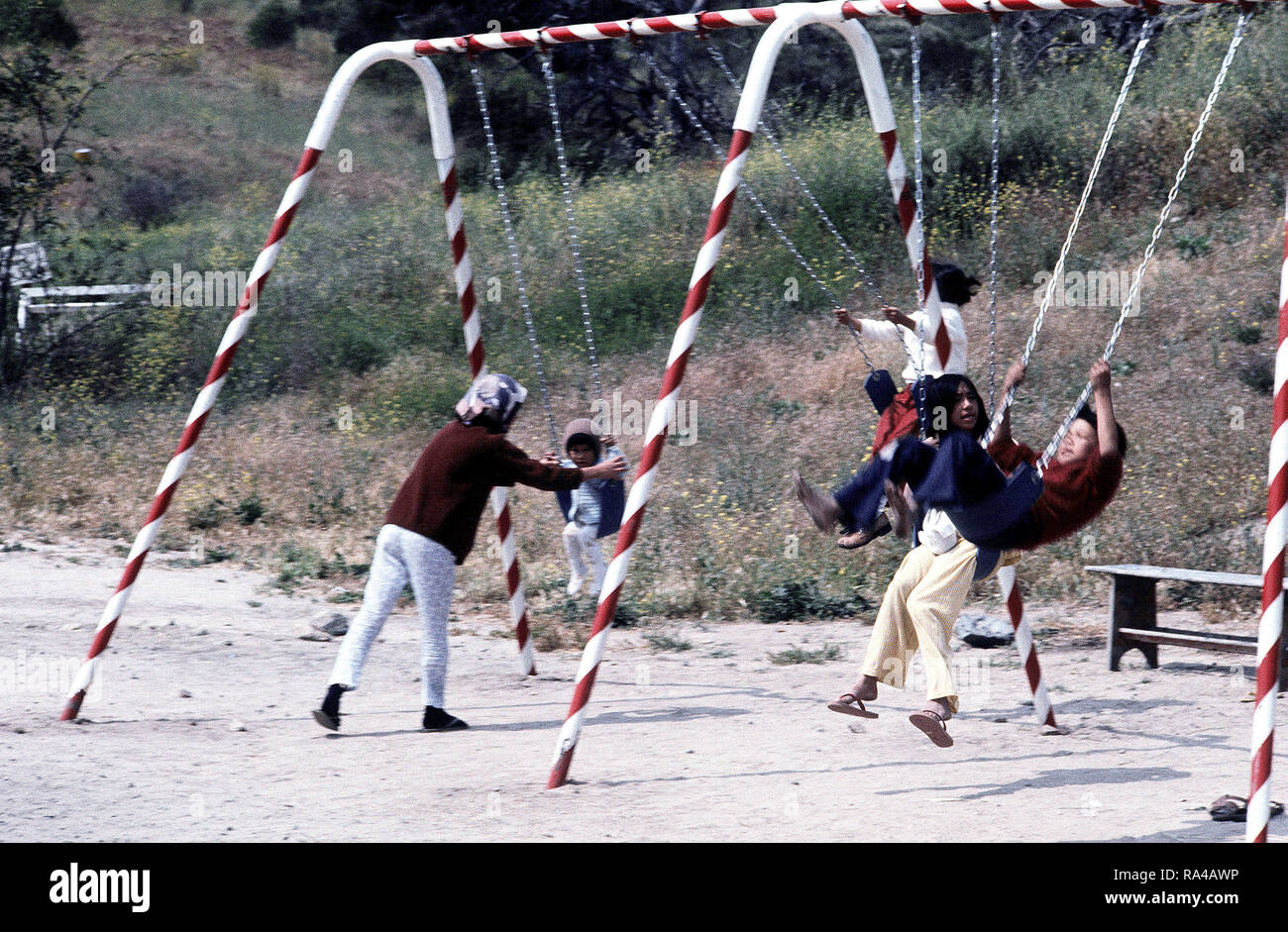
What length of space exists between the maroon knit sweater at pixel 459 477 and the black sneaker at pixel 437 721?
2.68 feet

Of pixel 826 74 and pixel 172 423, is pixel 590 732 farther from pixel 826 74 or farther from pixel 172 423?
pixel 826 74

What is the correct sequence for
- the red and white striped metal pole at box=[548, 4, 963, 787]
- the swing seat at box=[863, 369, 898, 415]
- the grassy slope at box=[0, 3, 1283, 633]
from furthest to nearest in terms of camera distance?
1. the grassy slope at box=[0, 3, 1283, 633]
2. the swing seat at box=[863, 369, 898, 415]
3. the red and white striped metal pole at box=[548, 4, 963, 787]

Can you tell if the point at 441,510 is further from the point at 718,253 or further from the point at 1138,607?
the point at 1138,607

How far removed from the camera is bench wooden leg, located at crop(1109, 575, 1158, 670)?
805 centimetres

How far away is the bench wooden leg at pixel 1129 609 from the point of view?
8047 mm

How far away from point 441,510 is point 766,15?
2665 millimetres

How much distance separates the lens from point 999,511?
5.48 meters

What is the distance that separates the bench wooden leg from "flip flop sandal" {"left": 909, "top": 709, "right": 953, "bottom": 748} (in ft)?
9.08

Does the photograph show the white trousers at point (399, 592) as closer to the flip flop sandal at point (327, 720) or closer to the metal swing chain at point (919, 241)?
the flip flop sandal at point (327, 720)

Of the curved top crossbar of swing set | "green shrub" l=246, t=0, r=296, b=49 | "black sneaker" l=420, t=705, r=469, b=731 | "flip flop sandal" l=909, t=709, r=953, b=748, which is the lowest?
"black sneaker" l=420, t=705, r=469, b=731

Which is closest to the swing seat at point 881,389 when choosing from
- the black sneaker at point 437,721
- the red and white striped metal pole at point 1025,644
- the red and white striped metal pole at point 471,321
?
the red and white striped metal pole at point 1025,644

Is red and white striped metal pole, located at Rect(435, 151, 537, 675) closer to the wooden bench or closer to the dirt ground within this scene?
the dirt ground

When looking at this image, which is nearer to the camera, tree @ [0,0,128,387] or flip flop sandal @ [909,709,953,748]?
flip flop sandal @ [909,709,953,748]

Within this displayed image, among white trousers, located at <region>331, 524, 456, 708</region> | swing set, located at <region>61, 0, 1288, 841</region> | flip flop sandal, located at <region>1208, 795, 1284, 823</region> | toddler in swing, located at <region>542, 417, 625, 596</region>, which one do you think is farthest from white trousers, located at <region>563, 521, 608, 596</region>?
flip flop sandal, located at <region>1208, 795, 1284, 823</region>
